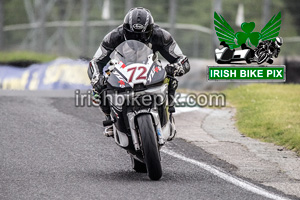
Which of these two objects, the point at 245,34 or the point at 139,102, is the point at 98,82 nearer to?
the point at 139,102

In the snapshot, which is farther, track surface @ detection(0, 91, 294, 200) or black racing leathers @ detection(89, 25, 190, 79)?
black racing leathers @ detection(89, 25, 190, 79)

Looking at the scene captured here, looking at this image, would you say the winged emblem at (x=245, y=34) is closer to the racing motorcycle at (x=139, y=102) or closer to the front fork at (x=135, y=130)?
the racing motorcycle at (x=139, y=102)

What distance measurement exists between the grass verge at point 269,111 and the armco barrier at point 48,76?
3.44 m

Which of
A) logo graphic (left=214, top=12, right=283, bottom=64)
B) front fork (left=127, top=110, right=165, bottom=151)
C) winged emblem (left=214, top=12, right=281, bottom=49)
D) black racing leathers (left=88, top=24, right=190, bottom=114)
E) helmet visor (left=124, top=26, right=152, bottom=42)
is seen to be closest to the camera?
front fork (left=127, top=110, right=165, bottom=151)

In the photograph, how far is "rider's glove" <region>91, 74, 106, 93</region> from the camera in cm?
889

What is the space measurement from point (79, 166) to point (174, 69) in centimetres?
156

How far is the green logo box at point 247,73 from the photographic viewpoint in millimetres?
18094

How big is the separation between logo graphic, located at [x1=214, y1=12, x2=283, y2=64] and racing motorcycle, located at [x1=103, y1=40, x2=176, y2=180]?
31.1 feet

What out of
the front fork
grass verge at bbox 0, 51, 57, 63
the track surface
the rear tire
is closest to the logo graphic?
grass verge at bbox 0, 51, 57, 63

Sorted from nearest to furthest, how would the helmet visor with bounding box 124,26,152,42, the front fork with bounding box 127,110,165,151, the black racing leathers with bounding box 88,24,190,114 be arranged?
1. the front fork with bounding box 127,110,165,151
2. the helmet visor with bounding box 124,26,152,42
3. the black racing leathers with bounding box 88,24,190,114

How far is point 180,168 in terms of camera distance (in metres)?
9.26

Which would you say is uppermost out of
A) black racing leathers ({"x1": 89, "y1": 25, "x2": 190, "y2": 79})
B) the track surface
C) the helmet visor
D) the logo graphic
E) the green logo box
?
the helmet visor

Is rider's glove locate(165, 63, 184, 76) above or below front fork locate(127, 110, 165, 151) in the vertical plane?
above

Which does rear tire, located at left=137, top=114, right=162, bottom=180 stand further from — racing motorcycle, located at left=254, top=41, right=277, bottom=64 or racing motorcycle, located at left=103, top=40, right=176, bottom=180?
racing motorcycle, located at left=254, top=41, right=277, bottom=64
